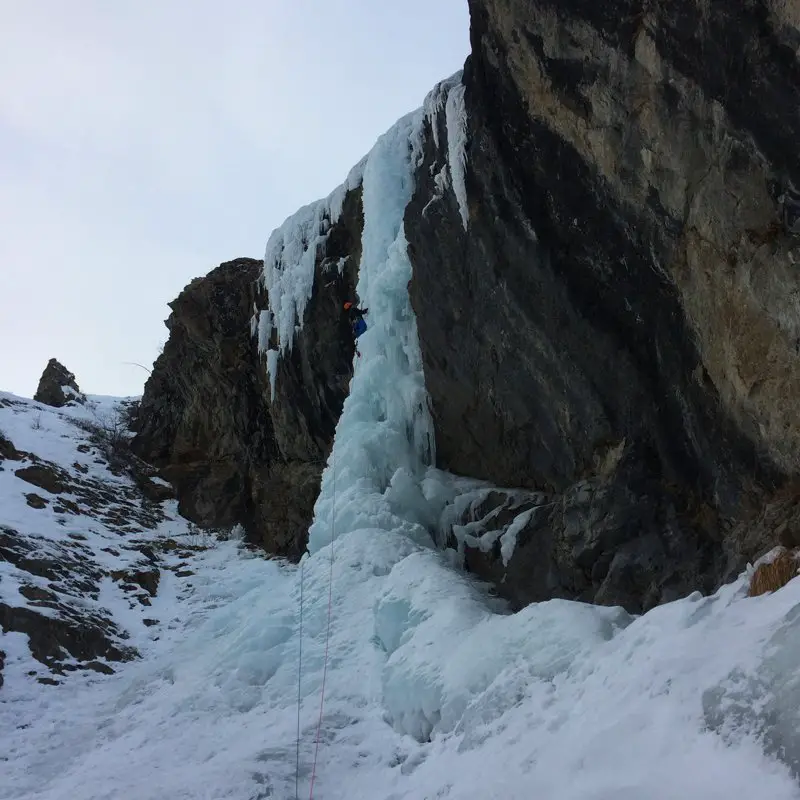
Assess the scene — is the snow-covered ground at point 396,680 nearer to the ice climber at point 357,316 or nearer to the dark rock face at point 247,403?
the ice climber at point 357,316

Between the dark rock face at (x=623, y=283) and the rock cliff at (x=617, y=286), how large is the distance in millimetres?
22

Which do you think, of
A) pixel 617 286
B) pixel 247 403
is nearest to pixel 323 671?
pixel 617 286

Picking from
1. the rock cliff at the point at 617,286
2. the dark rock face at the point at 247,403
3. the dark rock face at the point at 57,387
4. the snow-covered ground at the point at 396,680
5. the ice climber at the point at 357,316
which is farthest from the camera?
the dark rock face at the point at 57,387

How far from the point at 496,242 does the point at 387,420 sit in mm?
3944

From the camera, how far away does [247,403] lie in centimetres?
1903

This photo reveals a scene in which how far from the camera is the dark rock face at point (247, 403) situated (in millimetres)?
15016

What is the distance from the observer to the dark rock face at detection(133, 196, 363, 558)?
49.3 feet

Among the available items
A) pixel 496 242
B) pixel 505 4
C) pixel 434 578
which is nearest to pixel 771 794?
pixel 434 578

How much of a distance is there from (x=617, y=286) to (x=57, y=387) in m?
23.4

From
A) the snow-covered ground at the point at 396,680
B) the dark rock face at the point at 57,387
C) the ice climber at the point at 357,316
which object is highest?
the dark rock face at the point at 57,387

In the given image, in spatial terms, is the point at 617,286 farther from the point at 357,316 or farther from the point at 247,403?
the point at 247,403

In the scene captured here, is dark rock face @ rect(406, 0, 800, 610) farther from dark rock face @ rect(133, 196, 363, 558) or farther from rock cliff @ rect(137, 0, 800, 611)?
dark rock face @ rect(133, 196, 363, 558)

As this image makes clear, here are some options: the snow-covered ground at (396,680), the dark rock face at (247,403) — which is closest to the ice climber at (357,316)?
the snow-covered ground at (396,680)

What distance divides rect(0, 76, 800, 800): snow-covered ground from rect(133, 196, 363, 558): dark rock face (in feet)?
5.47
